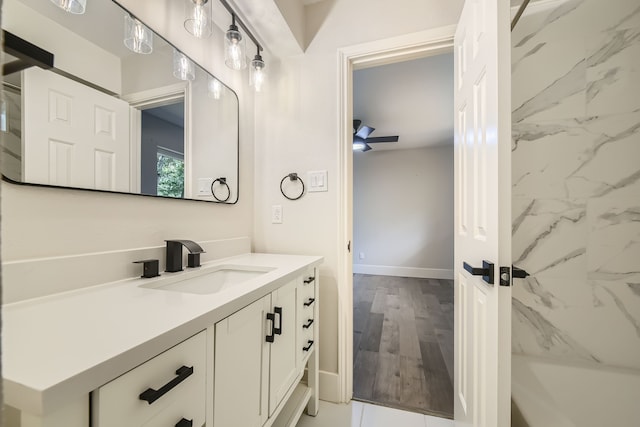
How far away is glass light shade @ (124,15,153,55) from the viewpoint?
1.02 m

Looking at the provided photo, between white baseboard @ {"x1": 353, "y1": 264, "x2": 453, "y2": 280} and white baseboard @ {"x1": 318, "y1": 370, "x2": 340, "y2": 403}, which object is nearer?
white baseboard @ {"x1": 318, "y1": 370, "x2": 340, "y2": 403}

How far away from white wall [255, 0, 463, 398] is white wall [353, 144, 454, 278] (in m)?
3.28

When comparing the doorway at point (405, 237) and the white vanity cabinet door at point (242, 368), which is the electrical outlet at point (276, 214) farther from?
the doorway at point (405, 237)

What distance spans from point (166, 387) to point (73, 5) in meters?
1.19

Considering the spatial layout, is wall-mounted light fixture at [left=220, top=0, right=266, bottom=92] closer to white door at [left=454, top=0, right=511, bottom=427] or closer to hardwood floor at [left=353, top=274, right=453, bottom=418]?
white door at [left=454, top=0, right=511, bottom=427]

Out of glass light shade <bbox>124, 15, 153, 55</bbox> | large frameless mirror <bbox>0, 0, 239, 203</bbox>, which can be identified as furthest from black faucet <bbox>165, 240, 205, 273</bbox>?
glass light shade <bbox>124, 15, 153, 55</bbox>

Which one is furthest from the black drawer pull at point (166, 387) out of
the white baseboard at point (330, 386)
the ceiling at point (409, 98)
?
the ceiling at point (409, 98)

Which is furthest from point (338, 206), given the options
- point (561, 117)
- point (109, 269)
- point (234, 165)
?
point (561, 117)

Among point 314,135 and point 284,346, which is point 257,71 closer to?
point 314,135

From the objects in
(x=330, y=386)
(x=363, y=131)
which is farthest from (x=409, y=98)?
(x=330, y=386)

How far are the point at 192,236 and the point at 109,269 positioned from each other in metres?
0.39

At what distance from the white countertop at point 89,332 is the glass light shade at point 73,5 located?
90 centimetres

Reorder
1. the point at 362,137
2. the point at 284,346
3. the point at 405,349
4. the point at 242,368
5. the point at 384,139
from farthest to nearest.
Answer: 1. the point at 384,139
2. the point at 362,137
3. the point at 405,349
4. the point at 284,346
5. the point at 242,368

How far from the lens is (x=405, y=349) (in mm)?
2143
